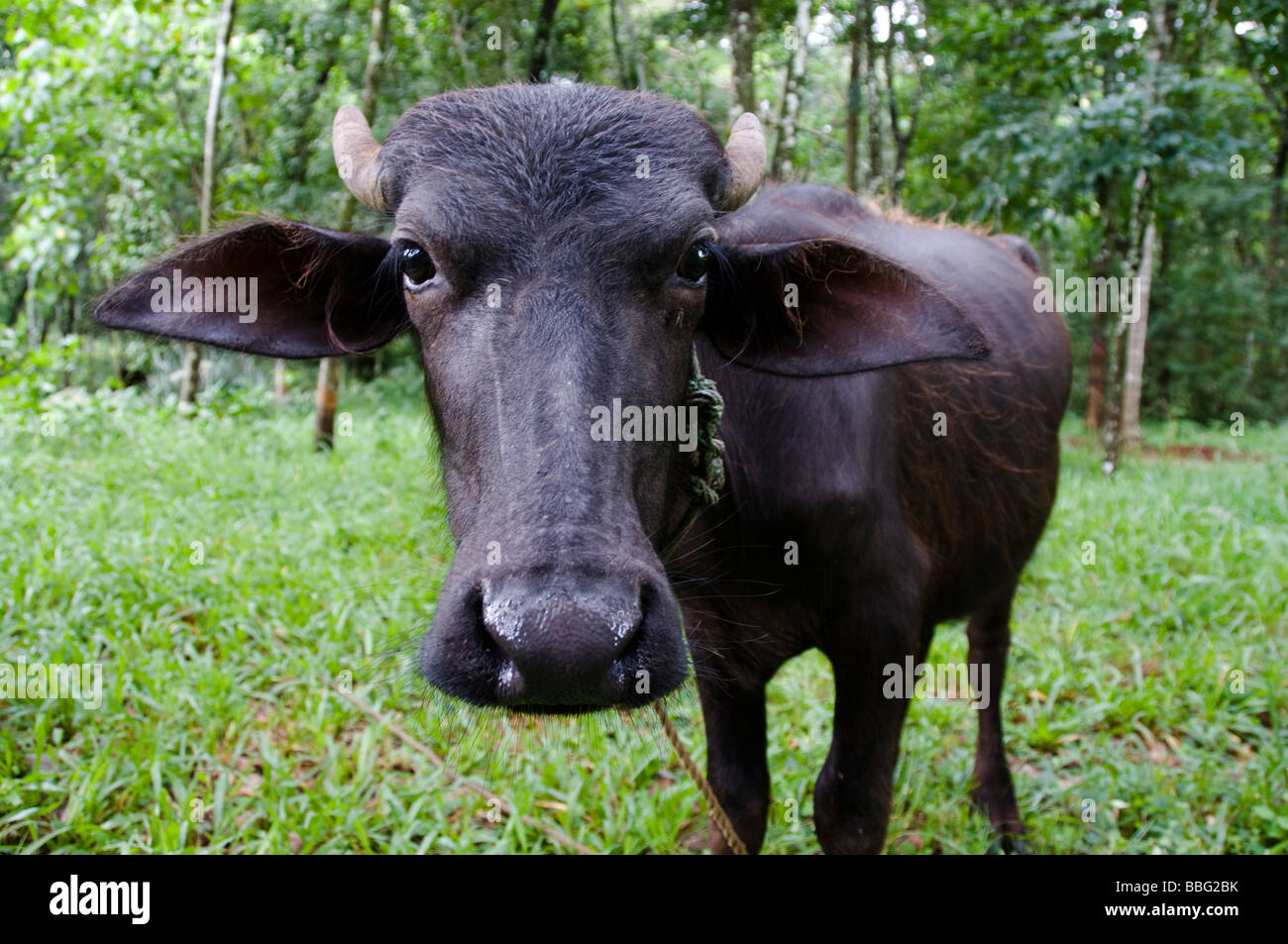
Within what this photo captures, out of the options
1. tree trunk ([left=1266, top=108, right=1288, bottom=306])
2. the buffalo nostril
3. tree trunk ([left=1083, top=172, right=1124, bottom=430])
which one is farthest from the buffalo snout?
tree trunk ([left=1266, top=108, right=1288, bottom=306])

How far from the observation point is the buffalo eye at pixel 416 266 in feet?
6.52

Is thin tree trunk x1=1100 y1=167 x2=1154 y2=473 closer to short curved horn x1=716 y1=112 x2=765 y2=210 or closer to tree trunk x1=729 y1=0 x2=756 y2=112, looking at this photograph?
tree trunk x1=729 y1=0 x2=756 y2=112

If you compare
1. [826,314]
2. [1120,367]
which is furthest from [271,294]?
[1120,367]

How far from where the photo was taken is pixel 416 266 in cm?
201

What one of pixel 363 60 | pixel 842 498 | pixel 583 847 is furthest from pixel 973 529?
pixel 363 60

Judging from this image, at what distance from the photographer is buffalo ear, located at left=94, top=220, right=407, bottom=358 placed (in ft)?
7.45

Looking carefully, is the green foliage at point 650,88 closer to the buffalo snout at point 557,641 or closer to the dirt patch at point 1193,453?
the dirt patch at point 1193,453

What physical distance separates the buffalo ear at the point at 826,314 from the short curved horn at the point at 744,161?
0.41 feet

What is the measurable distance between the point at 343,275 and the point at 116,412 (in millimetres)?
6663

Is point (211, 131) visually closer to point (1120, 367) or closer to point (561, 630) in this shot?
point (561, 630)

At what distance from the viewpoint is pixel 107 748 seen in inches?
133
